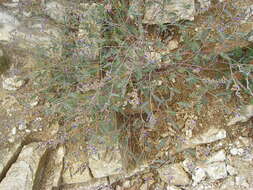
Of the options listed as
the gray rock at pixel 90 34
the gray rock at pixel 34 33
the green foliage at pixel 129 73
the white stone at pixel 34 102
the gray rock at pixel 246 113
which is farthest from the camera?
the gray rock at pixel 34 33

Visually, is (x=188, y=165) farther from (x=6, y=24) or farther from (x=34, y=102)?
(x=6, y=24)

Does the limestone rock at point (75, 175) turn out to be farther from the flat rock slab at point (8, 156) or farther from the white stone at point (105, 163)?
the flat rock slab at point (8, 156)

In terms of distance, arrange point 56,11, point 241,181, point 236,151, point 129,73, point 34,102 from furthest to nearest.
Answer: point 56,11 < point 34,102 < point 236,151 < point 241,181 < point 129,73

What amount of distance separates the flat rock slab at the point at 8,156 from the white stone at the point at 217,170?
1.66 meters

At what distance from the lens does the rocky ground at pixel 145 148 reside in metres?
2.25

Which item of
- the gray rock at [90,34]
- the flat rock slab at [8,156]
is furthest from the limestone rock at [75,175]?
the gray rock at [90,34]

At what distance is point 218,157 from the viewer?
230 cm

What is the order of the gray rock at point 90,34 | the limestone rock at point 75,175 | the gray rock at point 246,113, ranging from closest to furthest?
the gray rock at point 90,34 → the gray rock at point 246,113 → the limestone rock at point 75,175

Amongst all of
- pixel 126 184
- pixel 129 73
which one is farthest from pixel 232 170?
pixel 129 73

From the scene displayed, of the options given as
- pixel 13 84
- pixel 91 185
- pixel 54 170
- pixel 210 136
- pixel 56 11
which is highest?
pixel 56 11

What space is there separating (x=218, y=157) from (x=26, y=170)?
1.64 metres

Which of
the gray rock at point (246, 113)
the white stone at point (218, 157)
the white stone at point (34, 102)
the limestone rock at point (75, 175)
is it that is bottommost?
the limestone rock at point (75, 175)

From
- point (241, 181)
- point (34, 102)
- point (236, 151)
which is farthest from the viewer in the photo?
point (34, 102)

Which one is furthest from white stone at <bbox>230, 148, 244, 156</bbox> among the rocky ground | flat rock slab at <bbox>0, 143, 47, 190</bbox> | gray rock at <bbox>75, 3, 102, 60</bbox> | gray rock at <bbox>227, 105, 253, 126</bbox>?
flat rock slab at <bbox>0, 143, 47, 190</bbox>
